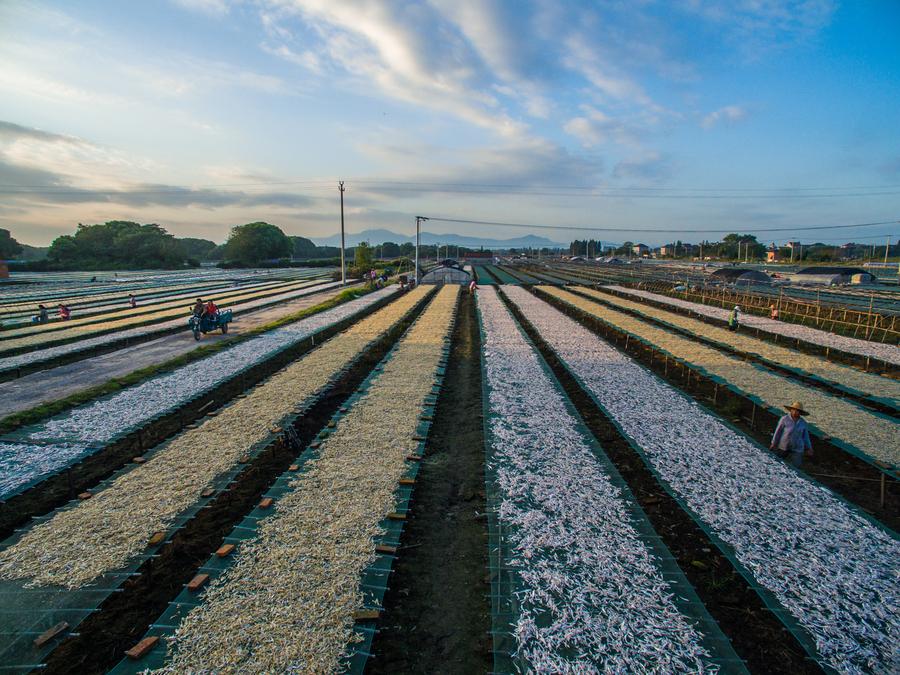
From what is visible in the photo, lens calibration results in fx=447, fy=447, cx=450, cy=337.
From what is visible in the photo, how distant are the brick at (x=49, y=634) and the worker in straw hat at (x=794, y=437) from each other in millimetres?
12169

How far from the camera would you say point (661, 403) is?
43.3 feet

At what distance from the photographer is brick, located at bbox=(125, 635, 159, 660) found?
15.6ft

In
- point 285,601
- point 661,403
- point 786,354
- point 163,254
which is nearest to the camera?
point 285,601

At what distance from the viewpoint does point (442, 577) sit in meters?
6.34

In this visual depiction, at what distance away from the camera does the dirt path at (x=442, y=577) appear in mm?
5086

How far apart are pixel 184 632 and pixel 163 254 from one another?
353 ft

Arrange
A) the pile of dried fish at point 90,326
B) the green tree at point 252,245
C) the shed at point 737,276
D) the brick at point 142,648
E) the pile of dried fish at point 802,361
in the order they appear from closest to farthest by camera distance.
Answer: the brick at point 142,648
the pile of dried fish at point 802,361
the pile of dried fish at point 90,326
the shed at point 737,276
the green tree at point 252,245

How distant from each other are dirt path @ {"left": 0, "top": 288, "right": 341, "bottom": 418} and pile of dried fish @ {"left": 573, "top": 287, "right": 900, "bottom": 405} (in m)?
24.5

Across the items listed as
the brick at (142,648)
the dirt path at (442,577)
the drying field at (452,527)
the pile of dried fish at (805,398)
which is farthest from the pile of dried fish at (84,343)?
the pile of dried fish at (805,398)

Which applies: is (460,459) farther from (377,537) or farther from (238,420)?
(238,420)

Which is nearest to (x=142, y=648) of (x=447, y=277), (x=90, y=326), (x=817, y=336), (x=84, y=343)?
(x=84, y=343)

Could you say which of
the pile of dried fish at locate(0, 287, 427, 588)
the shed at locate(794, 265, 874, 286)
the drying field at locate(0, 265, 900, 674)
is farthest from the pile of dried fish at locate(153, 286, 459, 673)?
the shed at locate(794, 265, 874, 286)

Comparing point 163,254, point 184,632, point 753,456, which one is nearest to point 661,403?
point 753,456

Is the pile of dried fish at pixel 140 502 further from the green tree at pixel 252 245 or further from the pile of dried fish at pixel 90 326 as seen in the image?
the green tree at pixel 252 245
